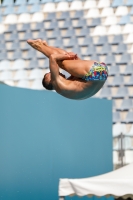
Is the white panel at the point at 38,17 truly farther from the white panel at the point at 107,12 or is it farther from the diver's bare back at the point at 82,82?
the diver's bare back at the point at 82,82

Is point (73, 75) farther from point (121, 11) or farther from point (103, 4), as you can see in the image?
point (103, 4)

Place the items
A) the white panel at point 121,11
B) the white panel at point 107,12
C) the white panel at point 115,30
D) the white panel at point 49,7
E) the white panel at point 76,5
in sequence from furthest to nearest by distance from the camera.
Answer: the white panel at point 49,7, the white panel at point 76,5, the white panel at point 107,12, the white panel at point 121,11, the white panel at point 115,30

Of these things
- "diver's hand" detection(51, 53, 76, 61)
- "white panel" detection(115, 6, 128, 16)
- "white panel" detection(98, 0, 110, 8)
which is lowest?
"diver's hand" detection(51, 53, 76, 61)

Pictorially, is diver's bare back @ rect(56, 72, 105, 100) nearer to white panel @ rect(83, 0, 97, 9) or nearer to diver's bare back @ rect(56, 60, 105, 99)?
diver's bare back @ rect(56, 60, 105, 99)

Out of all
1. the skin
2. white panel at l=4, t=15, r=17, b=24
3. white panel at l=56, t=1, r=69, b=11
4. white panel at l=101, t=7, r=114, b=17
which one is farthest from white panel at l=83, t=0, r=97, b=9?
the skin

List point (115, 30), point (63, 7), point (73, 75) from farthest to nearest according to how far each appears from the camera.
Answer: point (63, 7)
point (115, 30)
point (73, 75)

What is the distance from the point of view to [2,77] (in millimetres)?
10883

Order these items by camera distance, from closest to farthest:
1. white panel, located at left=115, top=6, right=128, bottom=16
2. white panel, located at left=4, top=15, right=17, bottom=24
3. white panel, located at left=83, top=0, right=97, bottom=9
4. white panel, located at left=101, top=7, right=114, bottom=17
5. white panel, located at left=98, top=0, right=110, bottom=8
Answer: white panel, located at left=115, top=6, right=128, bottom=16 → white panel, located at left=101, top=7, right=114, bottom=17 → white panel, located at left=98, top=0, right=110, bottom=8 → white panel, located at left=83, top=0, right=97, bottom=9 → white panel, located at left=4, top=15, right=17, bottom=24

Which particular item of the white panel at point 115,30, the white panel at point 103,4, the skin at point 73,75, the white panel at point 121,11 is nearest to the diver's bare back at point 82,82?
the skin at point 73,75

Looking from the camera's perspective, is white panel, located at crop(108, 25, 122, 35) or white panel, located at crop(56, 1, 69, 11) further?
Answer: white panel, located at crop(56, 1, 69, 11)

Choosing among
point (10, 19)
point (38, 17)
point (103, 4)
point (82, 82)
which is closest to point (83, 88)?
point (82, 82)

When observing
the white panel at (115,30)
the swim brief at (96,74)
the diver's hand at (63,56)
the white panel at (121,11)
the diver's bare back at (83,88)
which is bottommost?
the diver's bare back at (83,88)

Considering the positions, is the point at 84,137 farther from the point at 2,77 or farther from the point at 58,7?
the point at 58,7

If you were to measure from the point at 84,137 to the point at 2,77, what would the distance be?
364 cm
